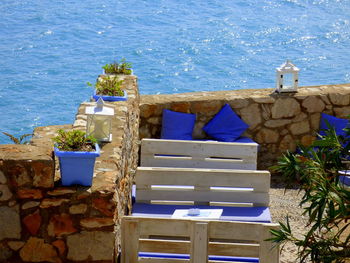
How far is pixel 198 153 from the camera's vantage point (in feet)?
24.0

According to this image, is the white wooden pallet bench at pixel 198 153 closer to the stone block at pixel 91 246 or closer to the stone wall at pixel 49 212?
the stone wall at pixel 49 212

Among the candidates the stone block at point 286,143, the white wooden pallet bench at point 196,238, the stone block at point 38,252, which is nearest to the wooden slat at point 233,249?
the white wooden pallet bench at point 196,238

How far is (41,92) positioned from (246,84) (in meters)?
4.52

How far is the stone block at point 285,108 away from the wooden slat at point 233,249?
412 cm

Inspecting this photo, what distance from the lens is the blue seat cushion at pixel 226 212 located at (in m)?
6.21

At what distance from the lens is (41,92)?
14.9 meters

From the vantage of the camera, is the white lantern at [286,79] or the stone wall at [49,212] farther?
the white lantern at [286,79]

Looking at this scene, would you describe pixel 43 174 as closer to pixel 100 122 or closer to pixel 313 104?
pixel 100 122

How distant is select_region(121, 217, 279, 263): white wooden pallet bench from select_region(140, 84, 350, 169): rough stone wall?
3.71 m

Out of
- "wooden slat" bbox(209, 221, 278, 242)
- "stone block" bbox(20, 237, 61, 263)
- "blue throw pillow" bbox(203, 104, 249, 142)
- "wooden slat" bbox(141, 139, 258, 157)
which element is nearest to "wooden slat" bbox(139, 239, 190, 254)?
"wooden slat" bbox(209, 221, 278, 242)

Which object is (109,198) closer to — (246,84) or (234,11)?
(246,84)

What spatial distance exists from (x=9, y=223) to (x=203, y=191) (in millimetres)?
2075

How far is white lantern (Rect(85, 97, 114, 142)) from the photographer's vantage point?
580 centimetres

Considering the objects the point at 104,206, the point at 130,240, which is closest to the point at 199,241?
the point at 130,240
